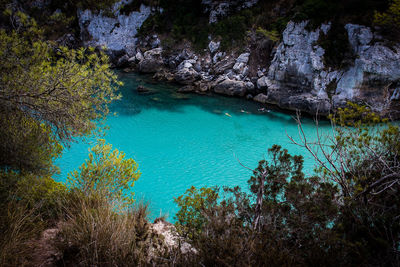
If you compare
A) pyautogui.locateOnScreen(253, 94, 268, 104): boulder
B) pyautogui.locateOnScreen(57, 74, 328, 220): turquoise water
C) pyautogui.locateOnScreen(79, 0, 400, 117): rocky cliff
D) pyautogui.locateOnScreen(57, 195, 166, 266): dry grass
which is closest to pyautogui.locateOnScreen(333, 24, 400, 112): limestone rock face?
pyautogui.locateOnScreen(79, 0, 400, 117): rocky cliff

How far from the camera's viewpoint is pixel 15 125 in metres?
4.81

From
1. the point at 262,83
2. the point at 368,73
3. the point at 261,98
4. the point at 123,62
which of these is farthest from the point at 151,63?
the point at 368,73

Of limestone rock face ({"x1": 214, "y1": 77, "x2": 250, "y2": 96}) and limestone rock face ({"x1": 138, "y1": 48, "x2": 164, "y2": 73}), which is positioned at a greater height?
limestone rock face ({"x1": 138, "y1": 48, "x2": 164, "y2": 73})

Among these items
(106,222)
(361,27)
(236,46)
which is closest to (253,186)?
(106,222)

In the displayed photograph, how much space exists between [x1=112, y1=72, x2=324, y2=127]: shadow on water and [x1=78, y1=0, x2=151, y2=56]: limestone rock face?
39.3 feet

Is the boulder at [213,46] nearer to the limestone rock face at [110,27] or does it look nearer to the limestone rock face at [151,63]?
the limestone rock face at [151,63]

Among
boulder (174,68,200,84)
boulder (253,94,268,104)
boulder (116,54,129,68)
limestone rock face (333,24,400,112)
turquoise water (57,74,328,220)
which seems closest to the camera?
turquoise water (57,74,328,220)

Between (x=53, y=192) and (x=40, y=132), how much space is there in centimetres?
148

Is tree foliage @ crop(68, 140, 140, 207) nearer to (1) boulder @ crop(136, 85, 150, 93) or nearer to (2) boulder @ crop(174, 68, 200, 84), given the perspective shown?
(1) boulder @ crop(136, 85, 150, 93)

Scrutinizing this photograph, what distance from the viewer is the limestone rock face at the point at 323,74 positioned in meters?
14.2

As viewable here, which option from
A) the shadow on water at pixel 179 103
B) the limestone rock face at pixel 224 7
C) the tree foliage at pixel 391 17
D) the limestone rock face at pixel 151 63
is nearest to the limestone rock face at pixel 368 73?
the tree foliage at pixel 391 17

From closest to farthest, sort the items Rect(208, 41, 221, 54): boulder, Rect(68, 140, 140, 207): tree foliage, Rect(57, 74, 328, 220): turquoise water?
Rect(68, 140, 140, 207): tree foliage < Rect(57, 74, 328, 220): turquoise water < Rect(208, 41, 221, 54): boulder

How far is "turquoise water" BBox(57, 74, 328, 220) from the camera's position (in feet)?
31.6

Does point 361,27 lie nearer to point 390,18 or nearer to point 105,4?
point 390,18
